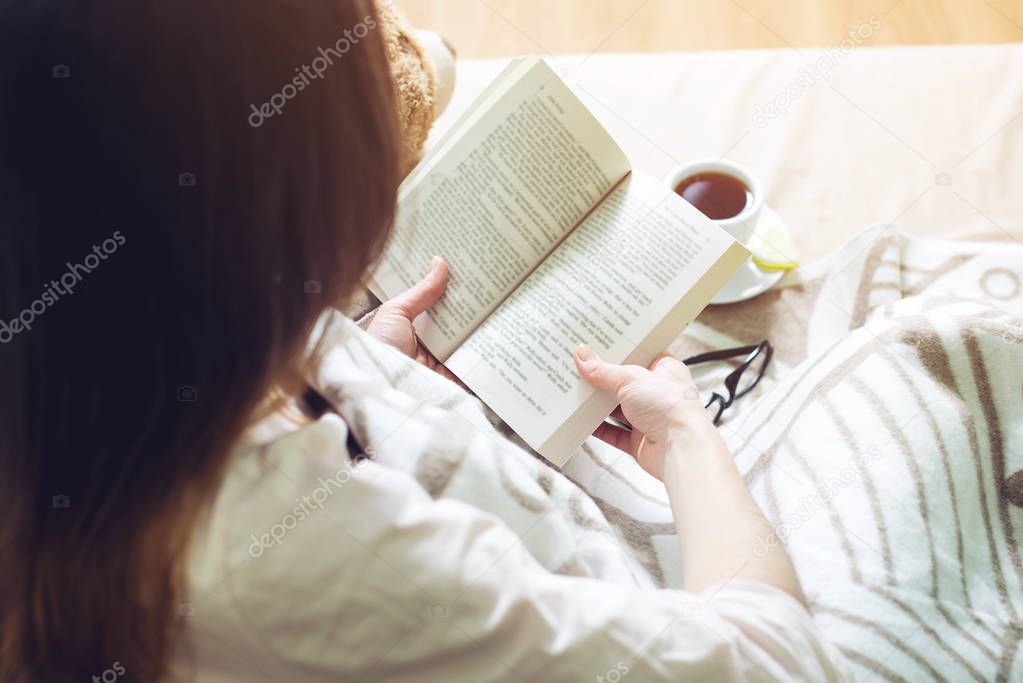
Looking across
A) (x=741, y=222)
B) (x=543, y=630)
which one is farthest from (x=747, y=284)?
(x=543, y=630)

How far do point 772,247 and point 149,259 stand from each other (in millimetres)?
622

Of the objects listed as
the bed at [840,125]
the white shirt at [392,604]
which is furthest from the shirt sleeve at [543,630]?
the bed at [840,125]

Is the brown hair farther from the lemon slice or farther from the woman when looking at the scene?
the lemon slice

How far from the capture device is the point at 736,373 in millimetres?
738

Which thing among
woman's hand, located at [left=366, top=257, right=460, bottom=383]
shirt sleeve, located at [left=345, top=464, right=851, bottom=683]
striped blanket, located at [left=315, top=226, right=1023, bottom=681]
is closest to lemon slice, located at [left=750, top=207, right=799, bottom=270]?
striped blanket, located at [left=315, top=226, right=1023, bottom=681]

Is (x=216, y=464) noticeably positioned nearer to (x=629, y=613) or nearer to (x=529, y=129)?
(x=629, y=613)

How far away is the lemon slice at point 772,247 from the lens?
792 millimetres

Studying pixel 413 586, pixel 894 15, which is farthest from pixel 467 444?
pixel 894 15

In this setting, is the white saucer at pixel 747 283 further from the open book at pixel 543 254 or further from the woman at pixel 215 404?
the woman at pixel 215 404

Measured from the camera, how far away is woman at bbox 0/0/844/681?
0.32 metres

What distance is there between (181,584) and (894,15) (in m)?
1.25

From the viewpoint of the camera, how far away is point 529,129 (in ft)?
2.21

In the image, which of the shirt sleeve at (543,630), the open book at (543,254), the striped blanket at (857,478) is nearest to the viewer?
the shirt sleeve at (543,630)

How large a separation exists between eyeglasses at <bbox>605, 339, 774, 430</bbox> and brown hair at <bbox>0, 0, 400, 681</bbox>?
40 centimetres
